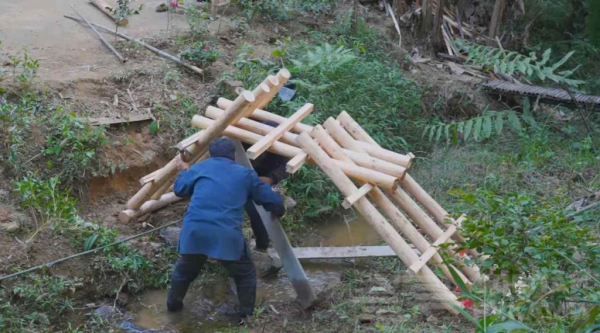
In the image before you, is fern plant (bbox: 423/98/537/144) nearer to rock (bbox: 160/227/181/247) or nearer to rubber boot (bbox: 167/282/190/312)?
rock (bbox: 160/227/181/247)

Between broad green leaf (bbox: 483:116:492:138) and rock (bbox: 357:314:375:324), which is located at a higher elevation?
broad green leaf (bbox: 483:116:492:138)

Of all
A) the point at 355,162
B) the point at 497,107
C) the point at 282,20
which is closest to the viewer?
the point at 355,162

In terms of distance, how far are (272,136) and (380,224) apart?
44.5 inches

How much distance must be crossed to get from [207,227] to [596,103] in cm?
567

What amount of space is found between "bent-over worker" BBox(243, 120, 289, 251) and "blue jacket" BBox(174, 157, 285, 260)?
615 millimetres

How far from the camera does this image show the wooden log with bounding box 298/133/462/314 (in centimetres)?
548

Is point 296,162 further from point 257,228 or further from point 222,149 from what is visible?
point 257,228

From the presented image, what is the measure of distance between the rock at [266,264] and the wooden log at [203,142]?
102 centimetres

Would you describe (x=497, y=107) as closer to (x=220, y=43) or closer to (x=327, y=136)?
(x=220, y=43)

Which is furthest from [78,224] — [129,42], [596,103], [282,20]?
[596,103]

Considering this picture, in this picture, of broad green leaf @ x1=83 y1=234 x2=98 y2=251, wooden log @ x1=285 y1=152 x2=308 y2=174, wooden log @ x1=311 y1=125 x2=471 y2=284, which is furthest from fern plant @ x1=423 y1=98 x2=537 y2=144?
broad green leaf @ x1=83 y1=234 x2=98 y2=251

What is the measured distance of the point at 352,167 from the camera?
583cm

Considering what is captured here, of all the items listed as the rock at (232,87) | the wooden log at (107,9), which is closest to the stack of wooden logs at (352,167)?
the rock at (232,87)

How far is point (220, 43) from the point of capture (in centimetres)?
954
